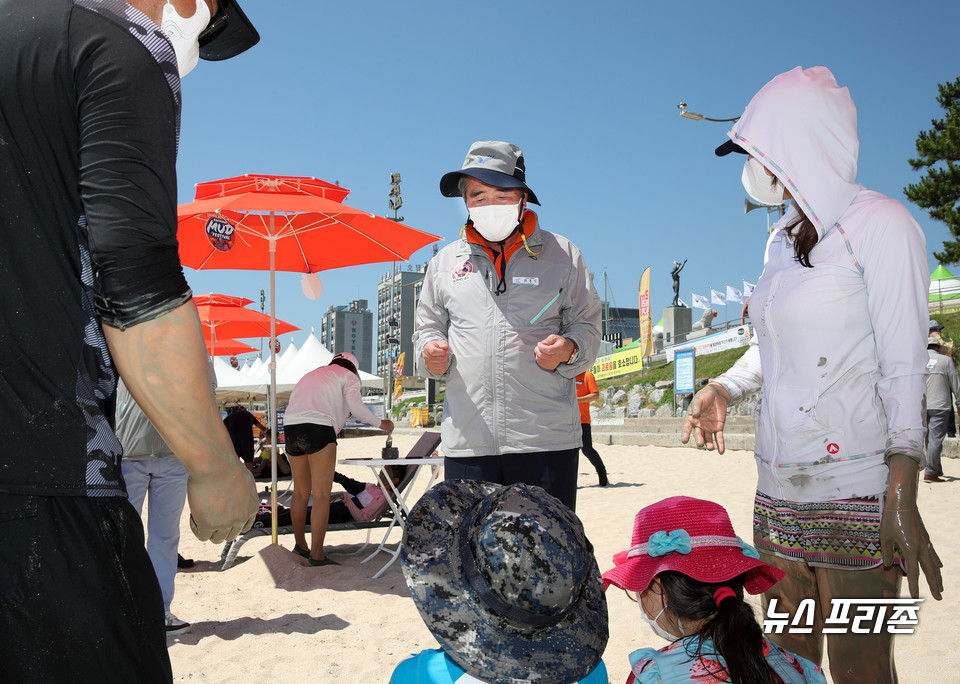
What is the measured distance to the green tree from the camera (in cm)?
1628

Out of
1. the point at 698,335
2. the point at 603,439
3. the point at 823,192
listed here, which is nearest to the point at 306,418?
the point at 823,192

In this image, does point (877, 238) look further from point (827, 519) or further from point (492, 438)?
point (492, 438)

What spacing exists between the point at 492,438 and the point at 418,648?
5.51ft

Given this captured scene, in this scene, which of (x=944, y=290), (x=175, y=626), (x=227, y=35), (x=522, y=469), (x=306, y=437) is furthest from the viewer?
(x=944, y=290)

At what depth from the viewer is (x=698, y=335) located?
34.5m

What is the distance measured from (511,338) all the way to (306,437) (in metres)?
3.12

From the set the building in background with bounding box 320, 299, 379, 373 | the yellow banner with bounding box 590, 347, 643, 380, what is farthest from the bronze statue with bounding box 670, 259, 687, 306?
the building in background with bounding box 320, 299, 379, 373

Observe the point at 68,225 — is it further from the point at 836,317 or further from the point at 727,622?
the point at 836,317

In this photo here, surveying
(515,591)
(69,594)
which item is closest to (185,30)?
(69,594)

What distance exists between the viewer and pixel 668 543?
1.77 metres

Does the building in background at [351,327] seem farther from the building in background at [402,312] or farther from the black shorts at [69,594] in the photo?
the black shorts at [69,594]

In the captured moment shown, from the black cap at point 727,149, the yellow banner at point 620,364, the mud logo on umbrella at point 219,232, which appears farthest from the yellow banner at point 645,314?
the black cap at point 727,149

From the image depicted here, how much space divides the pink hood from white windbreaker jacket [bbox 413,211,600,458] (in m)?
1.06

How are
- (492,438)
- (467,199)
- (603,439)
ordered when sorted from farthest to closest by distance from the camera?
(603,439) < (467,199) < (492,438)
